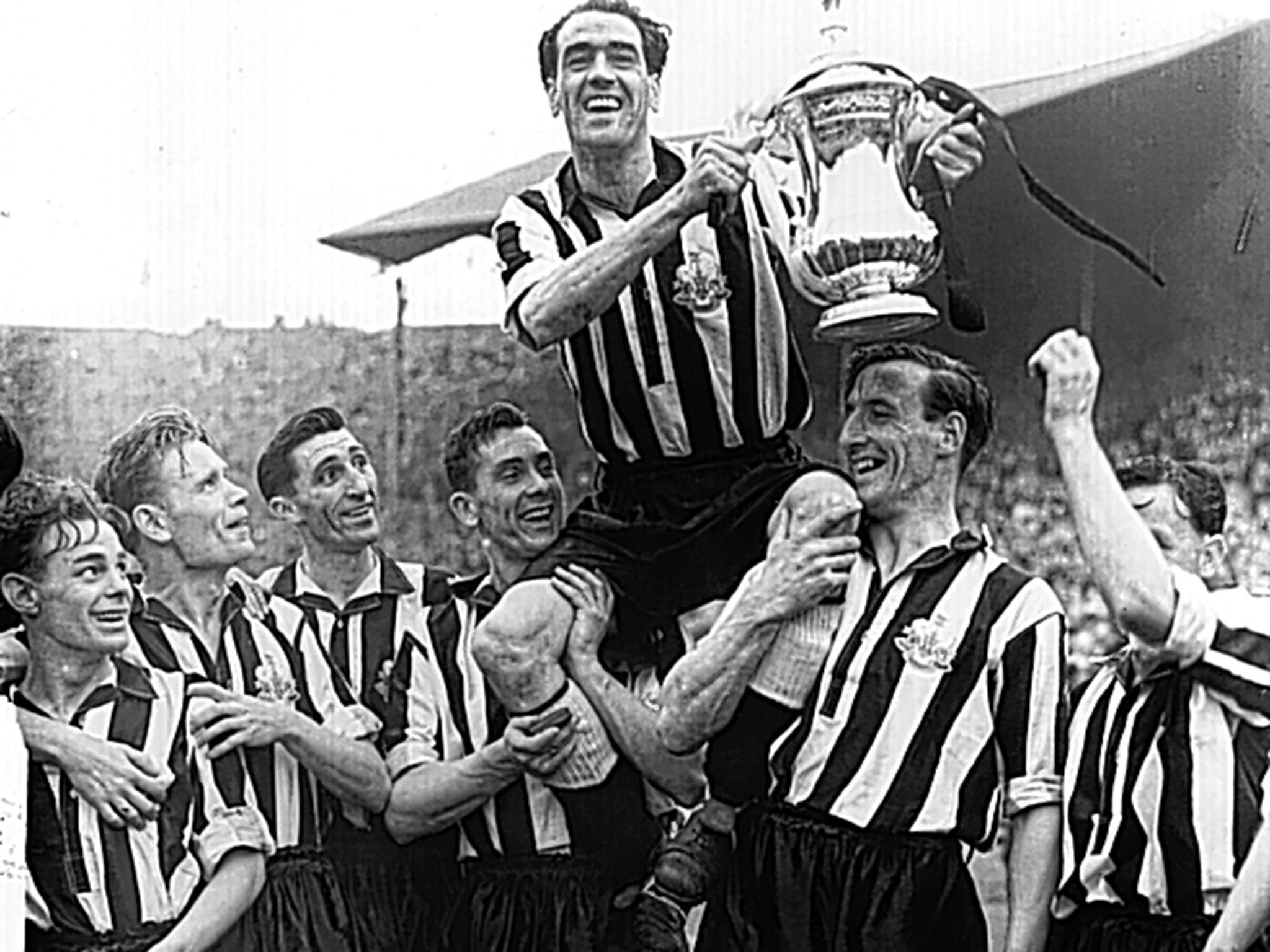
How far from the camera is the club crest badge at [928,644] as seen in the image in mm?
4555

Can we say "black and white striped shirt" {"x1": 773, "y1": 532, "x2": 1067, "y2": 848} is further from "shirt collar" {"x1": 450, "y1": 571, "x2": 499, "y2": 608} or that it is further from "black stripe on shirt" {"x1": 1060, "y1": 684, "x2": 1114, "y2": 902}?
"shirt collar" {"x1": 450, "y1": 571, "x2": 499, "y2": 608}

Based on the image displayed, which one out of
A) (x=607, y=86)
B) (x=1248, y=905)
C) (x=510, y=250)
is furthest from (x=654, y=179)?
(x=1248, y=905)

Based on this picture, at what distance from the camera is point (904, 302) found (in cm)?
461

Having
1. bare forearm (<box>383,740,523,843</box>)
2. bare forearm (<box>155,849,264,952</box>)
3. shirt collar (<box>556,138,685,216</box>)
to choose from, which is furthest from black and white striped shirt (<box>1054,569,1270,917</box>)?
bare forearm (<box>155,849,264,952</box>)

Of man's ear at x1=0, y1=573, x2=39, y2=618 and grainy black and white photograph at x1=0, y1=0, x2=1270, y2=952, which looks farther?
man's ear at x1=0, y1=573, x2=39, y2=618

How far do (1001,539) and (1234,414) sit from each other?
463 millimetres

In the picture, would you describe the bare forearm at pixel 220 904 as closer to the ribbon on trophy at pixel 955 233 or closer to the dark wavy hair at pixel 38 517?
the dark wavy hair at pixel 38 517

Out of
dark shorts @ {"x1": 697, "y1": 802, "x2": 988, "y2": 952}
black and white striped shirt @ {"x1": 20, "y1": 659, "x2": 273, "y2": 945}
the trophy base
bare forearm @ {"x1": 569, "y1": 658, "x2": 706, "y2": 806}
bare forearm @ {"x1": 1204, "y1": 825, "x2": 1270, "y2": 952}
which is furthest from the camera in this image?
black and white striped shirt @ {"x1": 20, "y1": 659, "x2": 273, "y2": 945}

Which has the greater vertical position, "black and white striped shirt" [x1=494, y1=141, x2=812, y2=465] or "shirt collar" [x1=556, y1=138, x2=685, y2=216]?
"shirt collar" [x1=556, y1=138, x2=685, y2=216]

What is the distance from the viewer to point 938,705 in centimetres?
454

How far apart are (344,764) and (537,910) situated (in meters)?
0.46

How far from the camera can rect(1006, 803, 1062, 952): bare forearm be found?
14.8ft

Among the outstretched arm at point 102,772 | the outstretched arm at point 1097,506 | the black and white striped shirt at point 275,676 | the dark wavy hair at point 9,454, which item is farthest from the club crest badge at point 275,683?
the outstretched arm at point 1097,506

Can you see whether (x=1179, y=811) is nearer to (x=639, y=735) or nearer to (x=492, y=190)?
(x=639, y=735)
